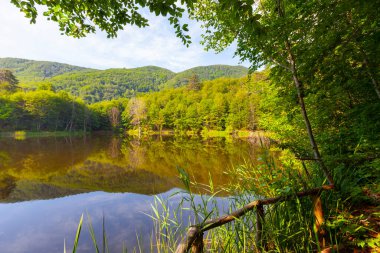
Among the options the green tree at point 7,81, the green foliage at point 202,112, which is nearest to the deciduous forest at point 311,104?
the green foliage at point 202,112

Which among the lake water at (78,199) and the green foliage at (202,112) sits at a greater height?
the green foliage at (202,112)

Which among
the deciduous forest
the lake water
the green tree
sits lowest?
the lake water

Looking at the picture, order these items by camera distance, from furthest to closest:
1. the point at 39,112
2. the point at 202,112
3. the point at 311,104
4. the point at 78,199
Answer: the point at 202,112 → the point at 39,112 → the point at 78,199 → the point at 311,104

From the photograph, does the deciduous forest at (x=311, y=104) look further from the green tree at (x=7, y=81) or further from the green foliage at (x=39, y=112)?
the green tree at (x=7, y=81)

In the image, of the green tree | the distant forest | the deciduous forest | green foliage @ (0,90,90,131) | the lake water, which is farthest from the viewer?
the green tree

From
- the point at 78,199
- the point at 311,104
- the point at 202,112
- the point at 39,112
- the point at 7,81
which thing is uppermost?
the point at 7,81

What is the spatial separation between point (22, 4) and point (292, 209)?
15.6 ft

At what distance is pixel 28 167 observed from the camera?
14664mm

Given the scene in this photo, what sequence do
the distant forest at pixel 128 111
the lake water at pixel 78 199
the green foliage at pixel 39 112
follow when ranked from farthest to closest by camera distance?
the green foliage at pixel 39 112
the distant forest at pixel 128 111
the lake water at pixel 78 199

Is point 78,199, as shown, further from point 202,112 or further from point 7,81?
point 7,81

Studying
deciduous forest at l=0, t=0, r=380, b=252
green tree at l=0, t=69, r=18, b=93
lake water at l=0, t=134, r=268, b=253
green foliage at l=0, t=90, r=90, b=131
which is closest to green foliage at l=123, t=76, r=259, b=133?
green foliage at l=0, t=90, r=90, b=131

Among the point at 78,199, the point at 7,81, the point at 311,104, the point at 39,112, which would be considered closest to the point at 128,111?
the point at 39,112

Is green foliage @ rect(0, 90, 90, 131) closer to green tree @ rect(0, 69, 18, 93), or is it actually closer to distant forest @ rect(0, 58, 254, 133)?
distant forest @ rect(0, 58, 254, 133)

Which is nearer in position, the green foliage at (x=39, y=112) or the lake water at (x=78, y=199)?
the lake water at (x=78, y=199)
